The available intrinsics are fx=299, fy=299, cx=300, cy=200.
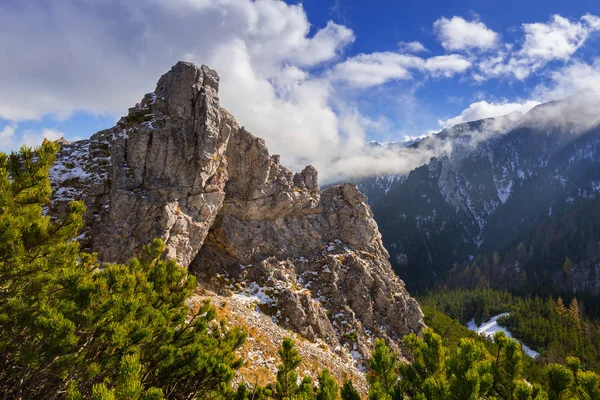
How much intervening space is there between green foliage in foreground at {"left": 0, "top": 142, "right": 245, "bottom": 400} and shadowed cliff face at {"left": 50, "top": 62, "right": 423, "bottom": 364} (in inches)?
707

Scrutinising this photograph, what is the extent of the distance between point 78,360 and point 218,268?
987 inches

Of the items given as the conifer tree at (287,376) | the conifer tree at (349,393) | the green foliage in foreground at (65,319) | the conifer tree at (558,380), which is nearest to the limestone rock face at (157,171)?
the green foliage in foreground at (65,319)

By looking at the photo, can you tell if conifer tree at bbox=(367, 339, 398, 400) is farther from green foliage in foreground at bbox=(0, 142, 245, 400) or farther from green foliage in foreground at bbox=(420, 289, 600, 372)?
green foliage in foreground at bbox=(420, 289, 600, 372)

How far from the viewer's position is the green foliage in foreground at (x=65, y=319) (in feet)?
24.1

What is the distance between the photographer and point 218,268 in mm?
32344

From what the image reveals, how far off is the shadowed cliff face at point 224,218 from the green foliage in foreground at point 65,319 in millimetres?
17966

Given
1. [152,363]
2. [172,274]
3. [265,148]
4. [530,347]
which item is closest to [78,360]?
[152,363]

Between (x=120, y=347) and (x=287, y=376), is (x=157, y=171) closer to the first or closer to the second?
(x=120, y=347)

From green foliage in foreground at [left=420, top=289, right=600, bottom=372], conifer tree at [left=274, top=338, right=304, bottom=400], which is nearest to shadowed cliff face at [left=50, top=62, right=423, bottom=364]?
conifer tree at [left=274, top=338, right=304, bottom=400]

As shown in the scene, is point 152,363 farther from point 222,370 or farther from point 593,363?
point 593,363

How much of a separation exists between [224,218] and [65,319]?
28.2 meters

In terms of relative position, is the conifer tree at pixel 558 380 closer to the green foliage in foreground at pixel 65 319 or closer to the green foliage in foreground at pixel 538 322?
the green foliage in foreground at pixel 65 319

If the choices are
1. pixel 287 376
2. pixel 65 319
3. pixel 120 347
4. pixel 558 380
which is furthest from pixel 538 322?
pixel 65 319

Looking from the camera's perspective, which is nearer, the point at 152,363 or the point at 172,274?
the point at 152,363
